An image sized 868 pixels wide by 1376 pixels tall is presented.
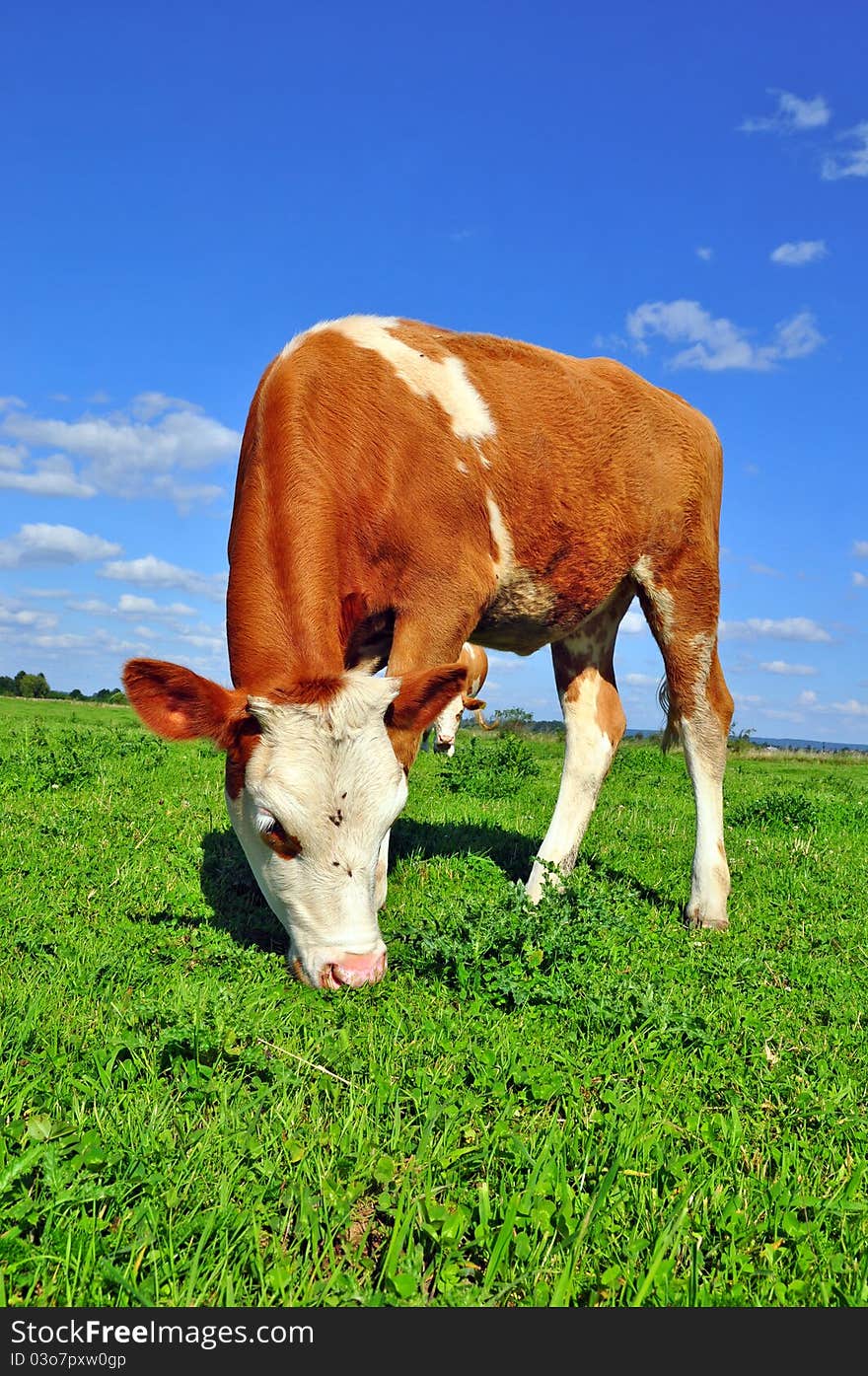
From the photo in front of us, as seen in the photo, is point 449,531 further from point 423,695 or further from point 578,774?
point 578,774

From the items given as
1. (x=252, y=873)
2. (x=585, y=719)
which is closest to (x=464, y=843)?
(x=585, y=719)

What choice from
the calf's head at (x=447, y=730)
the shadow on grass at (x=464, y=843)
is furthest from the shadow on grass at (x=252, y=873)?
the calf's head at (x=447, y=730)

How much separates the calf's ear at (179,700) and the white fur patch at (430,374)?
233cm

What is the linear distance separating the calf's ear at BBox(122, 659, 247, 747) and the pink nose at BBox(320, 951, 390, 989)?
1159 mm

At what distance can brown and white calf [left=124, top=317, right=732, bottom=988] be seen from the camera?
4.24 m

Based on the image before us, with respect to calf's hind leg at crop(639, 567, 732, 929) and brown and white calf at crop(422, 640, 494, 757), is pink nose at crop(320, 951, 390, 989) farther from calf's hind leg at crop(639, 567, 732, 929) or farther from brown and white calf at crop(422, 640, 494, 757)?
brown and white calf at crop(422, 640, 494, 757)

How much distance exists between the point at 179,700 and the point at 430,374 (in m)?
2.68

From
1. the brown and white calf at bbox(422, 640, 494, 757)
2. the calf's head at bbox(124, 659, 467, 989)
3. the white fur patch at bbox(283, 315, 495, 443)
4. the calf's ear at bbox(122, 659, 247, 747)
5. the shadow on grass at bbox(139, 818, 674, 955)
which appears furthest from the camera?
the brown and white calf at bbox(422, 640, 494, 757)

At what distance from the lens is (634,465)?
265 inches

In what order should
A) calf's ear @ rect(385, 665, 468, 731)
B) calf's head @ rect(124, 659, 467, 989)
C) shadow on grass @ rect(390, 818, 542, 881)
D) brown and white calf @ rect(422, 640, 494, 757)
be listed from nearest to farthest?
calf's head @ rect(124, 659, 467, 989) → calf's ear @ rect(385, 665, 468, 731) → shadow on grass @ rect(390, 818, 542, 881) → brown and white calf @ rect(422, 640, 494, 757)

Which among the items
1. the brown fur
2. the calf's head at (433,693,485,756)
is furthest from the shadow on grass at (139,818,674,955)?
the calf's head at (433,693,485,756)

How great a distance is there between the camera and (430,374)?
5.75 metres

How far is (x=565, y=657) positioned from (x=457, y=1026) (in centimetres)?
431

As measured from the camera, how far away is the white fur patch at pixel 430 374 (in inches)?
222
